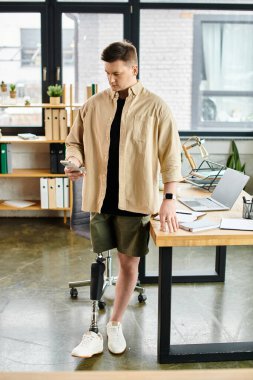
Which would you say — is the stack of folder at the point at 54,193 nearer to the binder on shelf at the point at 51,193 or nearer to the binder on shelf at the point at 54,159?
the binder on shelf at the point at 51,193

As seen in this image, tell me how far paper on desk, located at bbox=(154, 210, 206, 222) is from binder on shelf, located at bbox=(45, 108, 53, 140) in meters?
2.77

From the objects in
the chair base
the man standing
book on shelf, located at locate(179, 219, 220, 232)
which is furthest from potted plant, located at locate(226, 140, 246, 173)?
the man standing

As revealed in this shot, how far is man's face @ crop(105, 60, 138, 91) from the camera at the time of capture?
259 cm

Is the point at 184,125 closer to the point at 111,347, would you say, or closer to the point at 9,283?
the point at 9,283

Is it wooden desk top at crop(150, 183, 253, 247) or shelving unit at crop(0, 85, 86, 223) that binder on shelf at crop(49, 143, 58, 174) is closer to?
shelving unit at crop(0, 85, 86, 223)

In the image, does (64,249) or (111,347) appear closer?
(111,347)

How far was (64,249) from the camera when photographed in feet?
16.0

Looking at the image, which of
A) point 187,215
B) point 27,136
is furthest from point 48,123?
point 187,215

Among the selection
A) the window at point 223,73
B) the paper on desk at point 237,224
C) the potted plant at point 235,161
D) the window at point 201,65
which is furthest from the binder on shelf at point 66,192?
the paper on desk at point 237,224

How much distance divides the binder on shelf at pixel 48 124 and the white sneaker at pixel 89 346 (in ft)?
9.60

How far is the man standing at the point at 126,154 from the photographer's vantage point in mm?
2666

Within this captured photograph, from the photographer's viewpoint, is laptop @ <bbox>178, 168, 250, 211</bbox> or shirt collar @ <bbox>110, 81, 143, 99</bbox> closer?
shirt collar @ <bbox>110, 81, 143, 99</bbox>

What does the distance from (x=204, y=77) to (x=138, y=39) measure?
0.86 metres

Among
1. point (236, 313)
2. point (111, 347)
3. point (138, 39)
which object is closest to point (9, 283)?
point (111, 347)
